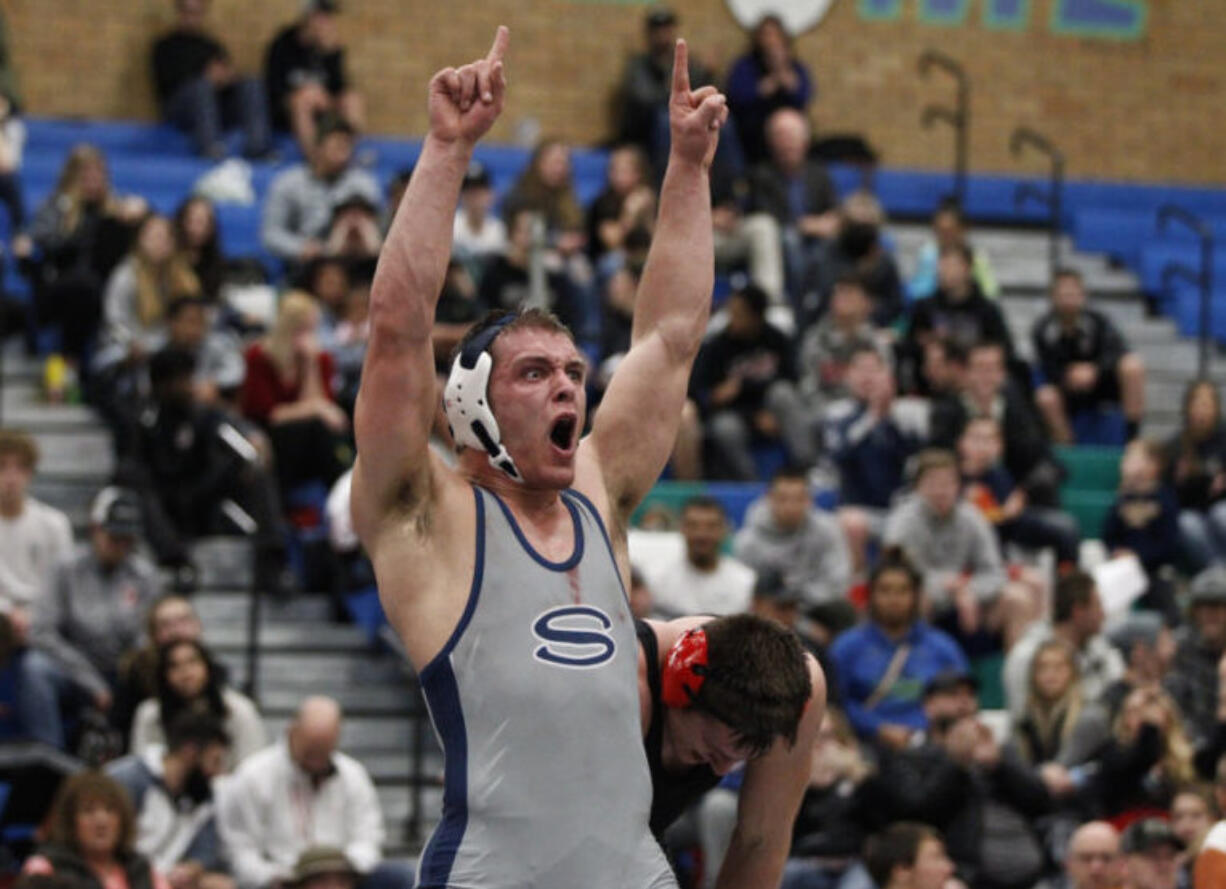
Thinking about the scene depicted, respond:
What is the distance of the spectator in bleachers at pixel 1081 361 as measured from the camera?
15.1 m

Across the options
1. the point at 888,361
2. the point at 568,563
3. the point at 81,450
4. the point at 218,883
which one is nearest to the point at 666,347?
the point at 568,563

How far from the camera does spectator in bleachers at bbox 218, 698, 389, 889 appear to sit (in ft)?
32.7

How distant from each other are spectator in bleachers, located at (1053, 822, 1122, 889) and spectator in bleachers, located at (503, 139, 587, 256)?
570 centimetres

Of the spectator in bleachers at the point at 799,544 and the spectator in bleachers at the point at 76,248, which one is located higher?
the spectator in bleachers at the point at 76,248

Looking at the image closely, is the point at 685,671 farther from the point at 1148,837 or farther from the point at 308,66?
the point at 308,66

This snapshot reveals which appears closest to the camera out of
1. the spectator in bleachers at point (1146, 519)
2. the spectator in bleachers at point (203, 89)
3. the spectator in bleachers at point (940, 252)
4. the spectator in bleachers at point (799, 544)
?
the spectator in bleachers at point (799, 544)

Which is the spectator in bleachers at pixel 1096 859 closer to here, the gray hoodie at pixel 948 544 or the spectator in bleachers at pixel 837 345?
the gray hoodie at pixel 948 544

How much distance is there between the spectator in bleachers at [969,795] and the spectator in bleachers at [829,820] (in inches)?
4.5

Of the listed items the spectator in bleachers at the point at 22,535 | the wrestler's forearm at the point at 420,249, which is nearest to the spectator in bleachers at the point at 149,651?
the spectator in bleachers at the point at 22,535

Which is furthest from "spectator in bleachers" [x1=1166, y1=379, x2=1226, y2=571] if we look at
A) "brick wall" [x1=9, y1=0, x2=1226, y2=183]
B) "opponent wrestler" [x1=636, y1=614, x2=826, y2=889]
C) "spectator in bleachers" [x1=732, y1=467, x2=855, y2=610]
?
"opponent wrestler" [x1=636, y1=614, x2=826, y2=889]

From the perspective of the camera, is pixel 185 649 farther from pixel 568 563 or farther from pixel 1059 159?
pixel 1059 159

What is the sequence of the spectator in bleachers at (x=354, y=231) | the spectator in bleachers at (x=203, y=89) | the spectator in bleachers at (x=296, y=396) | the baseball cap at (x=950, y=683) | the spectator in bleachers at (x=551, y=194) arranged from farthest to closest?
the spectator in bleachers at (x=203, y=89), the spectator in bleachers at (x=551, y=194), the spectator in bleachers at (x=354, y=231), the spectator in bleachers at (x=296, y=396), the baseball cap at (x=950, y=683)

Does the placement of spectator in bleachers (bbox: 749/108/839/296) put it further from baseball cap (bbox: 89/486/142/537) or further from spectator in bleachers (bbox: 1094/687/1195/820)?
baseball cap (bbox: 89/486/142/537)

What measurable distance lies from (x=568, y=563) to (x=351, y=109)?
11232 millimetres
